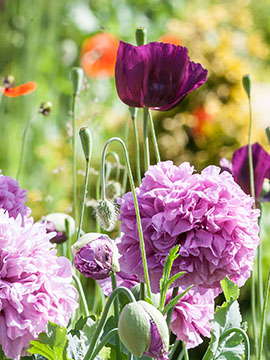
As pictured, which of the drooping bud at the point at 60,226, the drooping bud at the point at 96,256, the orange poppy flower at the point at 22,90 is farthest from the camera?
the orange poppy flower at the point at 22,90

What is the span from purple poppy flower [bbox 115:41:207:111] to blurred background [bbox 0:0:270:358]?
1.28m

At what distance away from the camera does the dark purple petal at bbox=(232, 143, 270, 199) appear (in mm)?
1024

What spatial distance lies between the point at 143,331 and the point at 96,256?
0.39ft

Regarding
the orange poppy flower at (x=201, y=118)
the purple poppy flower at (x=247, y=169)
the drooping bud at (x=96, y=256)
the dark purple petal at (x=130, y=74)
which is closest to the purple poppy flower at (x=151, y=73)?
the dark purple petal at (x=130, y=74)

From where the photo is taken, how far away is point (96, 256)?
74cm

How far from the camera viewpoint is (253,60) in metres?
3.37

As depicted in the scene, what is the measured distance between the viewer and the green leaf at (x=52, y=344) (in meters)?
0.69

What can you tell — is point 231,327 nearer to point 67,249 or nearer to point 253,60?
point 67,249

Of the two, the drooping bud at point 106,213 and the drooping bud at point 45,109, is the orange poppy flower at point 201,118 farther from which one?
the drooping bud at point 106,213

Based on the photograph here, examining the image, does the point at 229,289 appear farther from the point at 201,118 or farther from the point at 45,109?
the point at 201,118

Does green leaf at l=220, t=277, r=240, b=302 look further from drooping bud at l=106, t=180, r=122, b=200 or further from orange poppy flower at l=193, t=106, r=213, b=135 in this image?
orange poppy flower at l=193, t=106, r=213, b=135

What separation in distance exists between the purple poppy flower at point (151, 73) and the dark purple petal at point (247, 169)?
0.25 meters

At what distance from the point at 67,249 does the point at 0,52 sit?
7.57 ft

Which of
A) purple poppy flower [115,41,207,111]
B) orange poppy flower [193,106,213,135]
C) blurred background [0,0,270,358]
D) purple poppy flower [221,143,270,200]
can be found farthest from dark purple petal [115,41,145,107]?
orange poppy flower [193,106,213,135]
